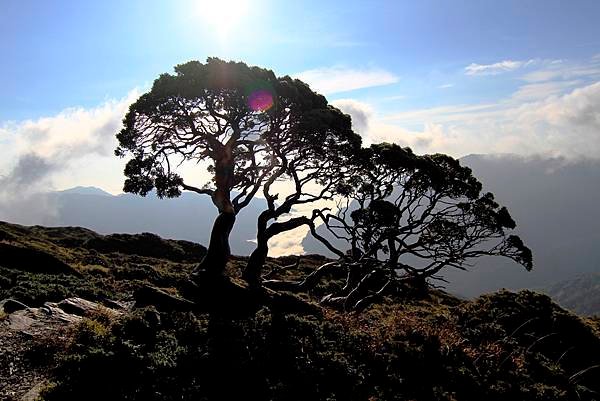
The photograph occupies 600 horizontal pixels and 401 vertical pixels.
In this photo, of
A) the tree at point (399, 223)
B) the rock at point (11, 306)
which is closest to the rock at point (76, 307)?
the rock at point (11, 306)

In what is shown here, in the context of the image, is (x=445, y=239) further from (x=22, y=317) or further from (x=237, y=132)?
(x=22, y=317)

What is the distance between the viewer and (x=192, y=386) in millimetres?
9945

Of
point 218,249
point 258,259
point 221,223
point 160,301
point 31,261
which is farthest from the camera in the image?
point 31,261

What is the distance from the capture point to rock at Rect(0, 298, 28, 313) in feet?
44.8

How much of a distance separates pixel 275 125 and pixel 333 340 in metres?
11.1

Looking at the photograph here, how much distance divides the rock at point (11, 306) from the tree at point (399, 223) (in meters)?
12.0

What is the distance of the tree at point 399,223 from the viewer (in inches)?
914

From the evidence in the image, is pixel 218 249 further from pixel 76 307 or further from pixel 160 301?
pixel 76 307

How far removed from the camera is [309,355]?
12414mm

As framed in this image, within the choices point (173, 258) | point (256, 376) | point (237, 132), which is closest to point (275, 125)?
point (237, 132)

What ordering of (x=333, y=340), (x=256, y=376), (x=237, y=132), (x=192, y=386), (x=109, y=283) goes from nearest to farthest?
(x=192, y=386)
(x=256, y=376)
(x=333, y=340)
(x=237, y=132)
(x=109, y=283)

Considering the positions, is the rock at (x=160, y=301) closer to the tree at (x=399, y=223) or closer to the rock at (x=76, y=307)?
the rock at (x=76, y=307)

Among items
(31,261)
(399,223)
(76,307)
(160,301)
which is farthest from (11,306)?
(399,223)

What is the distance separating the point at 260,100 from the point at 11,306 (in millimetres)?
12649
